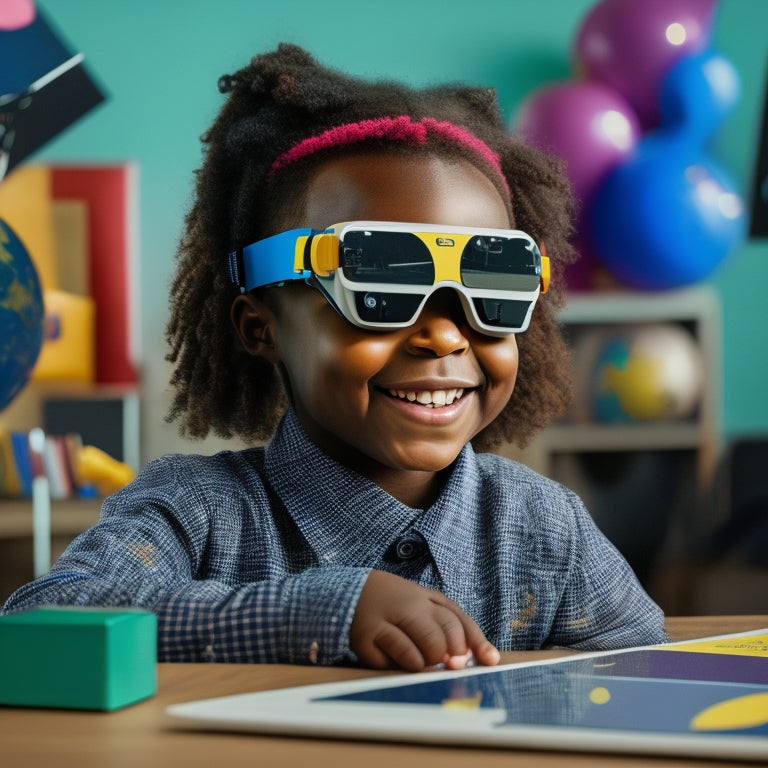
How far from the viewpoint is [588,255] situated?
322 centimetres

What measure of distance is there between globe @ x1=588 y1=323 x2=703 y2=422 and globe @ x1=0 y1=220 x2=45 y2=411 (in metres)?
1.81

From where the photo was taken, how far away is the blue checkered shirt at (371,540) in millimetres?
847

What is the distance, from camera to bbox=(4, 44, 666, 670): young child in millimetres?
849

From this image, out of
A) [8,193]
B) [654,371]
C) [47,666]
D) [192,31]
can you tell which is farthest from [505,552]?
[192,31]

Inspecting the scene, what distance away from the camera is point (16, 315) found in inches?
65.4

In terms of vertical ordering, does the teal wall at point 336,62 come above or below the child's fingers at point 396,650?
above

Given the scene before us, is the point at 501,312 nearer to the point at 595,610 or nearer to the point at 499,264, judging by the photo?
the point at 499,264

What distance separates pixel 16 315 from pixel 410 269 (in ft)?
3.21

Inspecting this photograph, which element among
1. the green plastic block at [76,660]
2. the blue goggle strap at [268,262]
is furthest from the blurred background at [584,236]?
the green plastic block at [76,660]

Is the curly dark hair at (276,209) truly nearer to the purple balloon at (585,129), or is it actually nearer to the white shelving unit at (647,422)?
the purple balloon at (585,129)

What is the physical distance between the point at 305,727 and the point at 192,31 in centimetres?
349

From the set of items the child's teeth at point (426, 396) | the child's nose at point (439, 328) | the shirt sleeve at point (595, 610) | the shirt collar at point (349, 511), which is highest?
the child's nose at point (439, 328)

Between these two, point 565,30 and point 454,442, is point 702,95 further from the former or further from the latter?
point 454,442

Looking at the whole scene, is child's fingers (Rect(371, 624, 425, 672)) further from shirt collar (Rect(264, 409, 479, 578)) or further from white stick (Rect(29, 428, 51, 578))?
white stick (Rect(29, 428, 51, 578))
